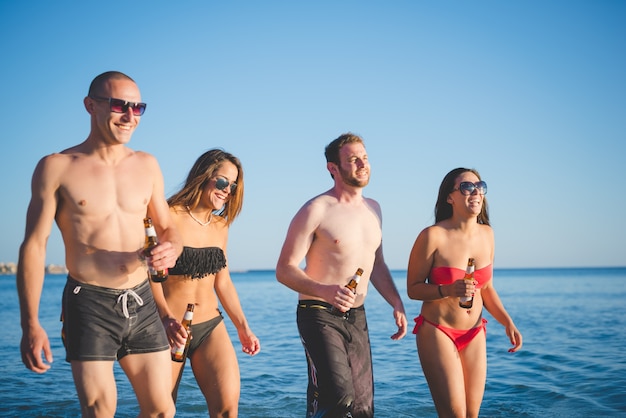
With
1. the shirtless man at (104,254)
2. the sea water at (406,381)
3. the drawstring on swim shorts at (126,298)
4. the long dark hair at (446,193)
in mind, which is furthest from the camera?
the sea water at (406,381)

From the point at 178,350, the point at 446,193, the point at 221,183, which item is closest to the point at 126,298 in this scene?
the point at 178,350

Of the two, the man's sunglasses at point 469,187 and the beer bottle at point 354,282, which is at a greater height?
the man's sunglasses at point 469,187

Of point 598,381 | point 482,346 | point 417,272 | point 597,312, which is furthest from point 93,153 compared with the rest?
point 597,312

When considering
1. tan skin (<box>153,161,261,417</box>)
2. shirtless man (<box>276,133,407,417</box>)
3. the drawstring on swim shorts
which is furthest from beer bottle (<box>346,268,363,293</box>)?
the drawstring on swim shorts

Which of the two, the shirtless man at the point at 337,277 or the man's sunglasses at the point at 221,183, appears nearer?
the shirtless man at the point at 337,277

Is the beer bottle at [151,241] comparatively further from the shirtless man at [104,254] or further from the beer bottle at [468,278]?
the beer bottle at [468,278]

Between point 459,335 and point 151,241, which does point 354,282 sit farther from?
point 151,241

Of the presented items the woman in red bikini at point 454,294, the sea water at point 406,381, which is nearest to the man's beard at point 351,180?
the woman in red bikini at point 454,294

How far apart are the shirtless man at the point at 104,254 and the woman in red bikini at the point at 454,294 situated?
2.46 meters

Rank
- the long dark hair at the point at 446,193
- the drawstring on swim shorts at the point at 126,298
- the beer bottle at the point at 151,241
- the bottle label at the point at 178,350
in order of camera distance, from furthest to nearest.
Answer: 1. the long dark hair at the point at 446,193
2. the bottle label at the point at 178,350
3. the beer bottle at the point at 151,241
4. the drawstring on swim shorts at the point at 126,298

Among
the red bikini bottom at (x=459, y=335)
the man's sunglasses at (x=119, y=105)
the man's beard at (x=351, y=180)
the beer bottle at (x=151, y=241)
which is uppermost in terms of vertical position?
the man's sunglasses at (x=119, y=105)

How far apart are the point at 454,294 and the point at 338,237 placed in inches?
46.1

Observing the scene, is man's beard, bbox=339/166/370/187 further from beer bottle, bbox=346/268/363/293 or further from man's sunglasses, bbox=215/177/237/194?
man's sunglasses, bbox=215/177/237/194

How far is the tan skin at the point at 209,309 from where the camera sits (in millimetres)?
5652
